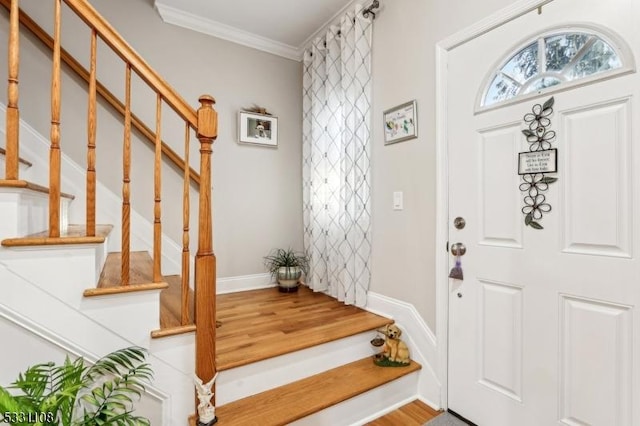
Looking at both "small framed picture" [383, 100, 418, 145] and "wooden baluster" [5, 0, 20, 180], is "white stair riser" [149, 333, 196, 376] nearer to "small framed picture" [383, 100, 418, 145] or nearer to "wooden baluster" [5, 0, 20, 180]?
"wooden baluster" [5, 0, 20, 180]

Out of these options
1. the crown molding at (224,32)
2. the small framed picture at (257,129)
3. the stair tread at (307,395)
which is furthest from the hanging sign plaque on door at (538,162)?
the crown molding at (224,32)

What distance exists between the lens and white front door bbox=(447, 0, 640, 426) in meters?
1.18

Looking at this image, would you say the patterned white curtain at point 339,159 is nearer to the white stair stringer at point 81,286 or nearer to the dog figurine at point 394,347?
the dog figurine at point 394,347

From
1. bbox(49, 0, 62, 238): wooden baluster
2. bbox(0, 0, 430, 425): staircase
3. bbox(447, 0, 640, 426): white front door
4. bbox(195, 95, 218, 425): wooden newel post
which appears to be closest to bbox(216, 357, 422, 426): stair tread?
bbox(0, 0, 430, 425): staircase

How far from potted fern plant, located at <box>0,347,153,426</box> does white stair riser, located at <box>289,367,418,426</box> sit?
750 mm

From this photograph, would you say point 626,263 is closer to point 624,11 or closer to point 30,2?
point 624,11

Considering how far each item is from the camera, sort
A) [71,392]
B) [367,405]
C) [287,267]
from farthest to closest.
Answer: [287,267] < [367,405] < [71,392]

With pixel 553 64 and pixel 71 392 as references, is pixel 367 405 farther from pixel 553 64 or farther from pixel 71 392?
pixel 553 64

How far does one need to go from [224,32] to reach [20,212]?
2230 mm

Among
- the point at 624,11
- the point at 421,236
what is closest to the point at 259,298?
the point at 421,236

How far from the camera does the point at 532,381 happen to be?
1.42 metres

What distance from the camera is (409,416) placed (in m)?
1.74

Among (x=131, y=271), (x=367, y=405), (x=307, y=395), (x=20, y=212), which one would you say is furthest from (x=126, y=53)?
(x=367, y=405)

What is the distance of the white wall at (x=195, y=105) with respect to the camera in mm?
2189
